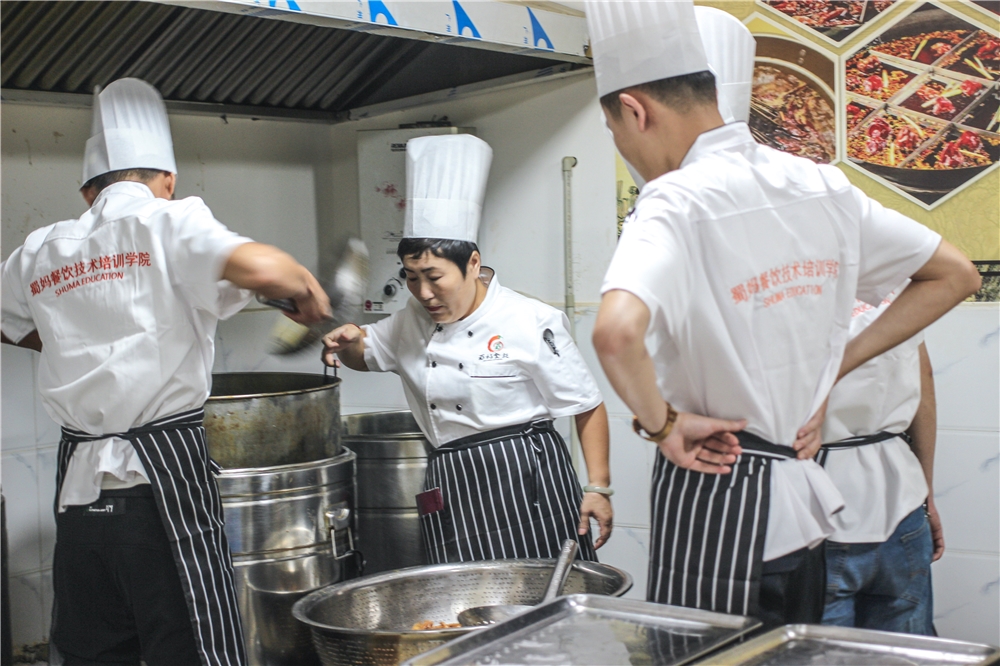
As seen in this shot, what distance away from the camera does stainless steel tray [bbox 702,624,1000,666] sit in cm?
112

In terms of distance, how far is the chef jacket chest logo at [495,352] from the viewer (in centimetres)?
245

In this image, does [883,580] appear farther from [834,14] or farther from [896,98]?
[834,14]

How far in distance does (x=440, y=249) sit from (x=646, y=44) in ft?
3.81

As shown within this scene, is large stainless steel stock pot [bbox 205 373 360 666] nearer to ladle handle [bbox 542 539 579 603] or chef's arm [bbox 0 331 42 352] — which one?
chef's arm [bbox 0 331 42 352]

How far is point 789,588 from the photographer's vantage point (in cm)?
143

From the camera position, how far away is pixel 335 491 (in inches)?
107

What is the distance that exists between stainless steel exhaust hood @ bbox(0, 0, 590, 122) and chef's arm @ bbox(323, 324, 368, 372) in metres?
0.76

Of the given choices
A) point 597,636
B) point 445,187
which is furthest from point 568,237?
point 597,636

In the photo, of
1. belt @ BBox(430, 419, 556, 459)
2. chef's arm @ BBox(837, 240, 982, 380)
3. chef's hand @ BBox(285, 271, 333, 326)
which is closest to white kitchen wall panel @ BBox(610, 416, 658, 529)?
belt @ BBox(430, 419, 556, 459)

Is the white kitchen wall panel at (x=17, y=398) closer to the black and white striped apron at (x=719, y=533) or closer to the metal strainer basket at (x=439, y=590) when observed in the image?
the metal strainer basket at (x=439, y=590)

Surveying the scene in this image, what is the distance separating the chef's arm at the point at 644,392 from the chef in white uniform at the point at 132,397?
2.53 feet

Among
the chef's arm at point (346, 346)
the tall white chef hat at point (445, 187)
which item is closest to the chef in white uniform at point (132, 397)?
the chef's arm at point (346, 346)

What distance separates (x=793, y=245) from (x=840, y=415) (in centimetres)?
56

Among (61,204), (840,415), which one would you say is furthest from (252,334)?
(840,415)
